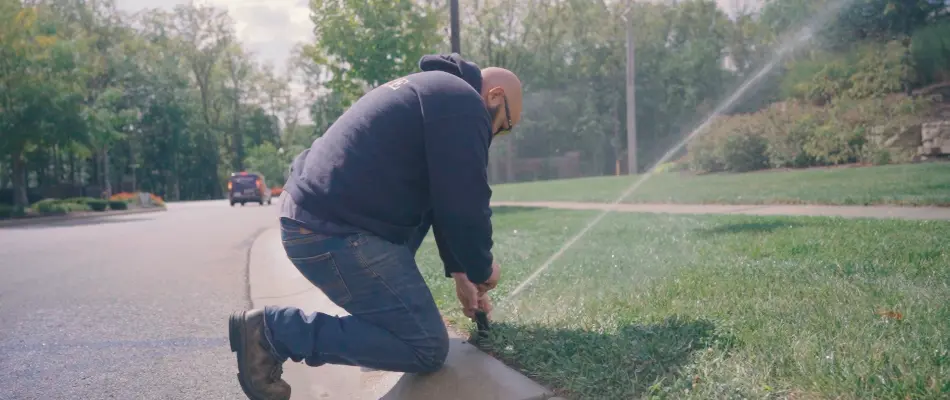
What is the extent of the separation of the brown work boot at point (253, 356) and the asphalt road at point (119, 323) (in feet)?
1.51

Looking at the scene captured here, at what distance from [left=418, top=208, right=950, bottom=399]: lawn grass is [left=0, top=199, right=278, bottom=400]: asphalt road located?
1378 millimetres

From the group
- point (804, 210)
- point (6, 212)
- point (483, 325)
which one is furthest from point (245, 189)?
point (483, 325)

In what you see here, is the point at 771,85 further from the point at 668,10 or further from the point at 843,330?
the point at 668,10

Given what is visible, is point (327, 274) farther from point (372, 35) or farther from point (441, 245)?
point (372, 35)

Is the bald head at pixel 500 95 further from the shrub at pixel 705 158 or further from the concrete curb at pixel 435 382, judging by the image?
the shrub at pixel 705 158

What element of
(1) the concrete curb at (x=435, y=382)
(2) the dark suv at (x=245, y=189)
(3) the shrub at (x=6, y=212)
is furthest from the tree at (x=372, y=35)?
(2) the dark suv at (x=245, y=189)

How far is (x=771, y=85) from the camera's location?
50.3 ft

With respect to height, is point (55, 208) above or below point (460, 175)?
below

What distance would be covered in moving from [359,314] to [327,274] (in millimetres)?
196

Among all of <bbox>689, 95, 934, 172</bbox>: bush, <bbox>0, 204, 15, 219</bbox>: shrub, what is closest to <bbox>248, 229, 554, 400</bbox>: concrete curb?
<bbox>689, 95, 934, 172</bbox>: bush

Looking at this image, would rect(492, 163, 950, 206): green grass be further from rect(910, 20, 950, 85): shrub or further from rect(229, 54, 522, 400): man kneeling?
rect(229, 54, 522, 400): man kneeling

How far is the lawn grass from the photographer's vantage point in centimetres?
237

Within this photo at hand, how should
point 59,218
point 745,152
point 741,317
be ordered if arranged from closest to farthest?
point 741,317 → point 745,152 → point 59,218

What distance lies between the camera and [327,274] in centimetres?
269
